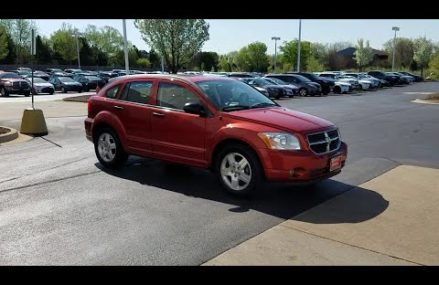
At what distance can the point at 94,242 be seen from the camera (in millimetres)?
4402

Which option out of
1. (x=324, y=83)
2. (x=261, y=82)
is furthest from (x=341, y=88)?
(x=261, y=82)

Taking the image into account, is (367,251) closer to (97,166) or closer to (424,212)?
(424,212)

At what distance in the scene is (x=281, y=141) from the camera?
18.6 ft

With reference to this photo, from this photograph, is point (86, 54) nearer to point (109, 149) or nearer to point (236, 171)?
point (109, 149)

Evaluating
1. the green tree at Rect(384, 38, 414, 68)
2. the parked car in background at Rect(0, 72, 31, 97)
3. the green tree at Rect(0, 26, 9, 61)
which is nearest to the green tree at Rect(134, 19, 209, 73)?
the parked car in background at Rect(0, 72, 31, 97)

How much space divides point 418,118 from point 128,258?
14.9 metres

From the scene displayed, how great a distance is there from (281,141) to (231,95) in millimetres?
1410

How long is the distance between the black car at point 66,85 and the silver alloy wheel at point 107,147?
101 feet

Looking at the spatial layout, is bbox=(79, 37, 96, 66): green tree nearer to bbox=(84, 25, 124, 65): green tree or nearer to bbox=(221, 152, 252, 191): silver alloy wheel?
bbox=(84, 25, 124, 65): green tree

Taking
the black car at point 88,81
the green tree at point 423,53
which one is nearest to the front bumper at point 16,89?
the black car at point 88,81

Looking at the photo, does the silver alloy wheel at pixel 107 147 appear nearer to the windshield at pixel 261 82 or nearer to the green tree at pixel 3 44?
the windshield at pixel 261 82

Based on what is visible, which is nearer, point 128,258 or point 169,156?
point 128,258
